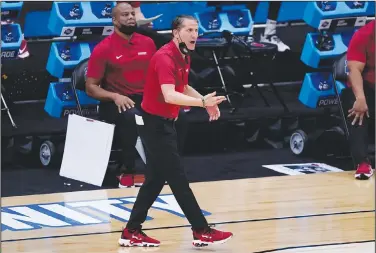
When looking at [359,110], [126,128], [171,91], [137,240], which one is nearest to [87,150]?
[126,128]

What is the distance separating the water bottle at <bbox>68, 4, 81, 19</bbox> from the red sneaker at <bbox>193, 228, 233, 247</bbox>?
3.73 m

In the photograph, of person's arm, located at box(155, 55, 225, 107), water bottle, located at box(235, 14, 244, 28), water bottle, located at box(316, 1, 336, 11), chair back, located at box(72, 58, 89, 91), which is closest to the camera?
person's arm, located at box(155, 55, 225, 107)

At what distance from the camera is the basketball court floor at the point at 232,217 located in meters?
7.40

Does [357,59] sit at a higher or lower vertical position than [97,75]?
lower

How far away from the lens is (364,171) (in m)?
9.52

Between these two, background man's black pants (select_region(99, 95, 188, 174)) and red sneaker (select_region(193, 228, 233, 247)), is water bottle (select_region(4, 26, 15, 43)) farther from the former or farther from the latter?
red sneaker (select_region(193, 228, 233, 247))

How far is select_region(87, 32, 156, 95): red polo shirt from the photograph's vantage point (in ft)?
30.6

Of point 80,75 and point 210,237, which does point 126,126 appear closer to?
point 80,75

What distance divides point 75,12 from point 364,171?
3120 millimetres

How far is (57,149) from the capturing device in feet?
33.5

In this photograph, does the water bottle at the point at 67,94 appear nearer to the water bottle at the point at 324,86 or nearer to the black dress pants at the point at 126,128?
the black dress pants at the point at 126,128

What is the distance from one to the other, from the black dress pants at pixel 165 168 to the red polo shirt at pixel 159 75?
6 centimetres

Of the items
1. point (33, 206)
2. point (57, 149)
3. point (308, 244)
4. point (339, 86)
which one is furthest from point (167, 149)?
point (339, 86)

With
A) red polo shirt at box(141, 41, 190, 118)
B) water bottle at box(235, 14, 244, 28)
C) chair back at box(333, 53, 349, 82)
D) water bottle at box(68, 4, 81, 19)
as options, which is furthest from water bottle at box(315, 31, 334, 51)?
red polo shirt at box(141, 41, 190, 118)
